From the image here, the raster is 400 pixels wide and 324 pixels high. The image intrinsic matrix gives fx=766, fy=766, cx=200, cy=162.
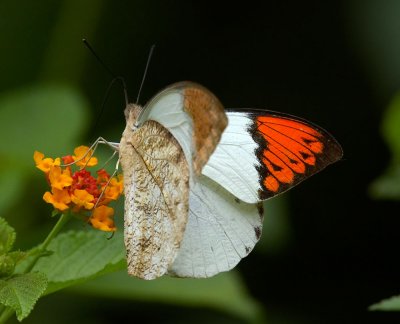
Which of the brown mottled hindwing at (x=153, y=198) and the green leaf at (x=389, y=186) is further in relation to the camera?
the green leaf at (x=389, y=186)

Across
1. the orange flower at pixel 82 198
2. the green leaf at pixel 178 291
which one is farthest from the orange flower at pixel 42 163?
the green leaf at pixel 178 291

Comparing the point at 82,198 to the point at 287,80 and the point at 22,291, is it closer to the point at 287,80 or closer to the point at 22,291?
the point at 22,291

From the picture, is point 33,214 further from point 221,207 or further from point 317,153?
point 317,153

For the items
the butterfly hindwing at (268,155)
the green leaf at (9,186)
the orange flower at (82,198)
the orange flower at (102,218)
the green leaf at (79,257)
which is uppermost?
the butterfly hindwing at (268,155)

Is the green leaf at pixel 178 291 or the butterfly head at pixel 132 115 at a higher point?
the butterfly head at pixel 132 115

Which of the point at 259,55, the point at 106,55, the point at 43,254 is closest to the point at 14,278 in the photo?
the point at 43,254

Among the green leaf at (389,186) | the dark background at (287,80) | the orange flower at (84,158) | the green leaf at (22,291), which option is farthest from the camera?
the dark background at (287,80)

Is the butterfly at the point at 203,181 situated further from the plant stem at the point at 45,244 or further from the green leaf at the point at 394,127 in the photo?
the green leaf at the point at 394,127

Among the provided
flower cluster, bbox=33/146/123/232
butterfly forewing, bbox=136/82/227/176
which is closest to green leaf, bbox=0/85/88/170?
flower cluster, bbox=33/146/123/232
